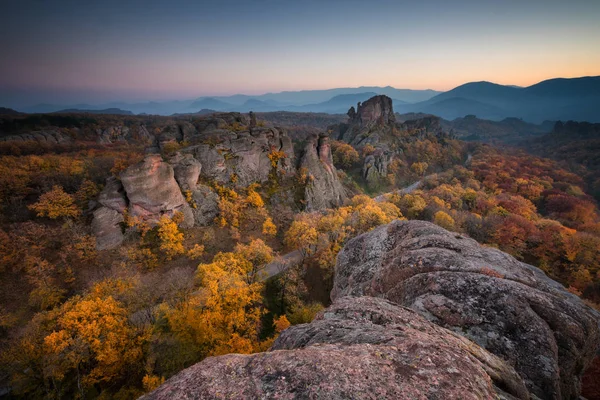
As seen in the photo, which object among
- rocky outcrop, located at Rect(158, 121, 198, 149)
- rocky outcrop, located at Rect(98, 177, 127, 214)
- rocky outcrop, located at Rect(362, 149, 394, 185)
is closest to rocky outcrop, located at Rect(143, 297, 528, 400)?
rocky outcrop, located at Rect(98, 177, 127, 214)

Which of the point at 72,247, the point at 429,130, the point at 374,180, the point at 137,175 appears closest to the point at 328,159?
the point at 374,180

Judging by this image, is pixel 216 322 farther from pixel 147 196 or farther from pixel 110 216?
pixel 110 216

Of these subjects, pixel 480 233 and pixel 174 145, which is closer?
pixel 480 233

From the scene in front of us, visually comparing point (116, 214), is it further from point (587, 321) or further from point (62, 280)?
point (587, 321)

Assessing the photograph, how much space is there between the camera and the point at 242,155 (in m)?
60.6

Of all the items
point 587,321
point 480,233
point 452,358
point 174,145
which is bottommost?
point 480,233

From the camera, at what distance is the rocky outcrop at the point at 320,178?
65.7m

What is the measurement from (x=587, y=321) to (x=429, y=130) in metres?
181

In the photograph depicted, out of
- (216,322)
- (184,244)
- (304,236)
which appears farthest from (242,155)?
(216,322)

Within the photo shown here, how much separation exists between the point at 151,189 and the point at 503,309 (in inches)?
1882

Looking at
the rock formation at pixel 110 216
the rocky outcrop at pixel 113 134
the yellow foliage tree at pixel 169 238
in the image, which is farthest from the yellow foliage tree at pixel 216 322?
the rocky outcrop at pixel 113 134

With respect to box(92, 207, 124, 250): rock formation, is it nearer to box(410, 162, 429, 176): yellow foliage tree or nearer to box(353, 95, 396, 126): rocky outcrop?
box(410, 162, 429, 176): yellow foliage tree

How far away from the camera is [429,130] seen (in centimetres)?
16650

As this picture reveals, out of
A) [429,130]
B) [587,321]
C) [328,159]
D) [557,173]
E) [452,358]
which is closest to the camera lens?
[452,358]
